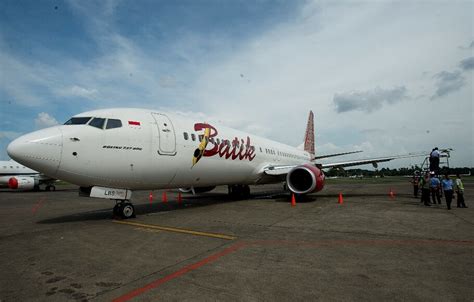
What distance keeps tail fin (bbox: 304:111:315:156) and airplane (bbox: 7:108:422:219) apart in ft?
51.8

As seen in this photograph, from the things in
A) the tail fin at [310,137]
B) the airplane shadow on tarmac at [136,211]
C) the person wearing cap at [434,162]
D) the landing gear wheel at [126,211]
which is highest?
the tail fin at [310,137]

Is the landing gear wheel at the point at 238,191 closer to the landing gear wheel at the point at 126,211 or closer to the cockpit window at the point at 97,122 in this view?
the landing gear wheel at the point at 126,211

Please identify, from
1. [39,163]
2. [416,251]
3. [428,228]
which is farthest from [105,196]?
[428,228]

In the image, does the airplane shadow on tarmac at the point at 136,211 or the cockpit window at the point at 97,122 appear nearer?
the cockpit window at the point at 97,122

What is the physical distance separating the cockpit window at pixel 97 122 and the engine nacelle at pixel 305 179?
8753mm

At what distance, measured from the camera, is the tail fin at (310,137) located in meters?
28.8

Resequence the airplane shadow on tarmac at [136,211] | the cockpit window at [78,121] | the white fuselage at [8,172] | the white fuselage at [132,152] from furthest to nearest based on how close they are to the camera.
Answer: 1. the white fuselage at [8,172]
2. the airplane shadow on tarmac at [136,211]
3. the cockpit window at [78,121]
4. the white fuselage at [132,152]

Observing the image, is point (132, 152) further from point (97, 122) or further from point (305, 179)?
point (305, 179)

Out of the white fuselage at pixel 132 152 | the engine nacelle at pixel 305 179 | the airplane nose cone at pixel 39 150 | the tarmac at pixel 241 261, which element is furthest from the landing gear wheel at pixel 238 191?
the airplane nose cone at pixel 39 150

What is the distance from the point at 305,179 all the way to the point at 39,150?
37.9 feet

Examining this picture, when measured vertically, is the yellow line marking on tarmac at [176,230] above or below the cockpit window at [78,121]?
below

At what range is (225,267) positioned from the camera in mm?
4281

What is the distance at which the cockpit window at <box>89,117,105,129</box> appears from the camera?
796 cm

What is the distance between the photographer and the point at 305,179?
14.6m
